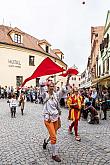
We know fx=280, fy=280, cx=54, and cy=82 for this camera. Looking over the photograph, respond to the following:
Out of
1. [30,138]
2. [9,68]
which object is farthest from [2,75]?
[30,138]

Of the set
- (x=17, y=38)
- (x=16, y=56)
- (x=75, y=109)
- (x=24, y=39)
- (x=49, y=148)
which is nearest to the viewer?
(x=49, y=148)

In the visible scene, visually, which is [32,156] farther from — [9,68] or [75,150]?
[9,68]

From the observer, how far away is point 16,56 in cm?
3700

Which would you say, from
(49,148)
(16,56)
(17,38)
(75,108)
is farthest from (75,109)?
(17,38)

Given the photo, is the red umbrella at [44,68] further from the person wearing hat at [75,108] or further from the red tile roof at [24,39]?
the red tile roof at [24,39]

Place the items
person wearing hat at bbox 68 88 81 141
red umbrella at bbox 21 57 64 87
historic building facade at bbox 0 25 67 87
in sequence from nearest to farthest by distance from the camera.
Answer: red umbrella at bbox 21 57 64 87 → person wearing hat at bbox 68 88 81 141 → historic building facade at bbox 0 25 67 87

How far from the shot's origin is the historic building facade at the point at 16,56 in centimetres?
3572

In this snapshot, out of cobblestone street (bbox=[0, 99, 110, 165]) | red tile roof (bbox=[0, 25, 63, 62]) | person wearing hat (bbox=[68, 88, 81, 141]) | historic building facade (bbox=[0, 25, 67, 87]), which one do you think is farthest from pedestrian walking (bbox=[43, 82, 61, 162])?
red tile roof (bbox=[0, 25, 63, 62])

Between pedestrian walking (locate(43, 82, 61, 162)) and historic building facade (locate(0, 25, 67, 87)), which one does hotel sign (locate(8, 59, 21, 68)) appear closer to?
historic building facade (locate(0, 25, 67, 87))

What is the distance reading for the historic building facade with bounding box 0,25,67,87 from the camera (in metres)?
35.7

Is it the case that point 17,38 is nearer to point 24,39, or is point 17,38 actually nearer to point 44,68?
point 24,39

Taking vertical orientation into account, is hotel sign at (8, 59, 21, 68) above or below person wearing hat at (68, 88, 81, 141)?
above

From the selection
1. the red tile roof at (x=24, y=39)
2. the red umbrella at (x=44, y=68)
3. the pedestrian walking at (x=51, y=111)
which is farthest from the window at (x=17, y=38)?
the pedestrian walking at (x=51, y=111)

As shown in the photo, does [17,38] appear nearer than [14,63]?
No
